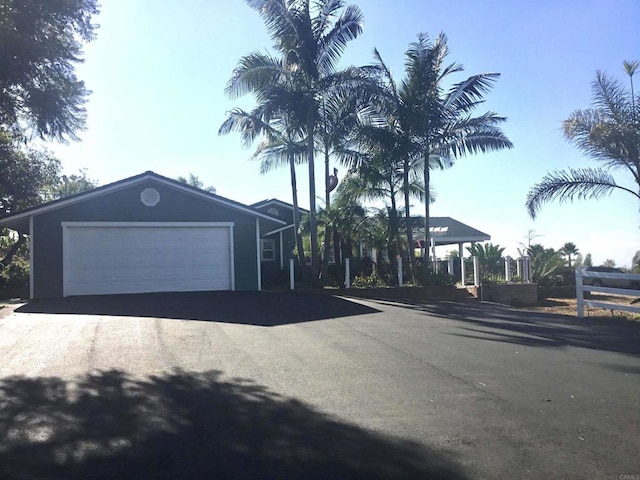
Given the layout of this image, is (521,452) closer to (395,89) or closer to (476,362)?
(476,362)

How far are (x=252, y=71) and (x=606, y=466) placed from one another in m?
17.1

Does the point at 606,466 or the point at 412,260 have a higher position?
the point at 412,260

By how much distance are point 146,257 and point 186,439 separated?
14.0 meters

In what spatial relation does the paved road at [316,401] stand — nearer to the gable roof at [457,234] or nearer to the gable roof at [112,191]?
the gable roof at [112,191]

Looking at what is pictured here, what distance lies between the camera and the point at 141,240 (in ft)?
58.5

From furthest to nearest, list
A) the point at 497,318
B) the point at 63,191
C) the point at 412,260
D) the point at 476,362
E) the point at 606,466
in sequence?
the point at 63,191, the point at 412,260, the point at 497,318, the point at 476,362, the point at 606,466

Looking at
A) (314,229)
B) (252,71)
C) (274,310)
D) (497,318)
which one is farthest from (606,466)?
(252,71)

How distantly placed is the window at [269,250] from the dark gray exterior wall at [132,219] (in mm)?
9633

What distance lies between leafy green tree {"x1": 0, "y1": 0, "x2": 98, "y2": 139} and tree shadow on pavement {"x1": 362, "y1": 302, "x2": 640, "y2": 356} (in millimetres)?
10493

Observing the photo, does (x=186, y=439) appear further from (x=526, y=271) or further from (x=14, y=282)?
(x=14, y=282)

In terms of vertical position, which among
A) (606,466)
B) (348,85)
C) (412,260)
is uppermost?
(348,85)

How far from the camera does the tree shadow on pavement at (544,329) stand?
8995 millimetres

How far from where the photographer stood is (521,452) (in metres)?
4.38

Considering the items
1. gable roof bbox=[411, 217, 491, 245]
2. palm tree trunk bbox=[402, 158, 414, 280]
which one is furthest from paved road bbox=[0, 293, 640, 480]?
gable roof bbox=[411, 217, 491, 245]
